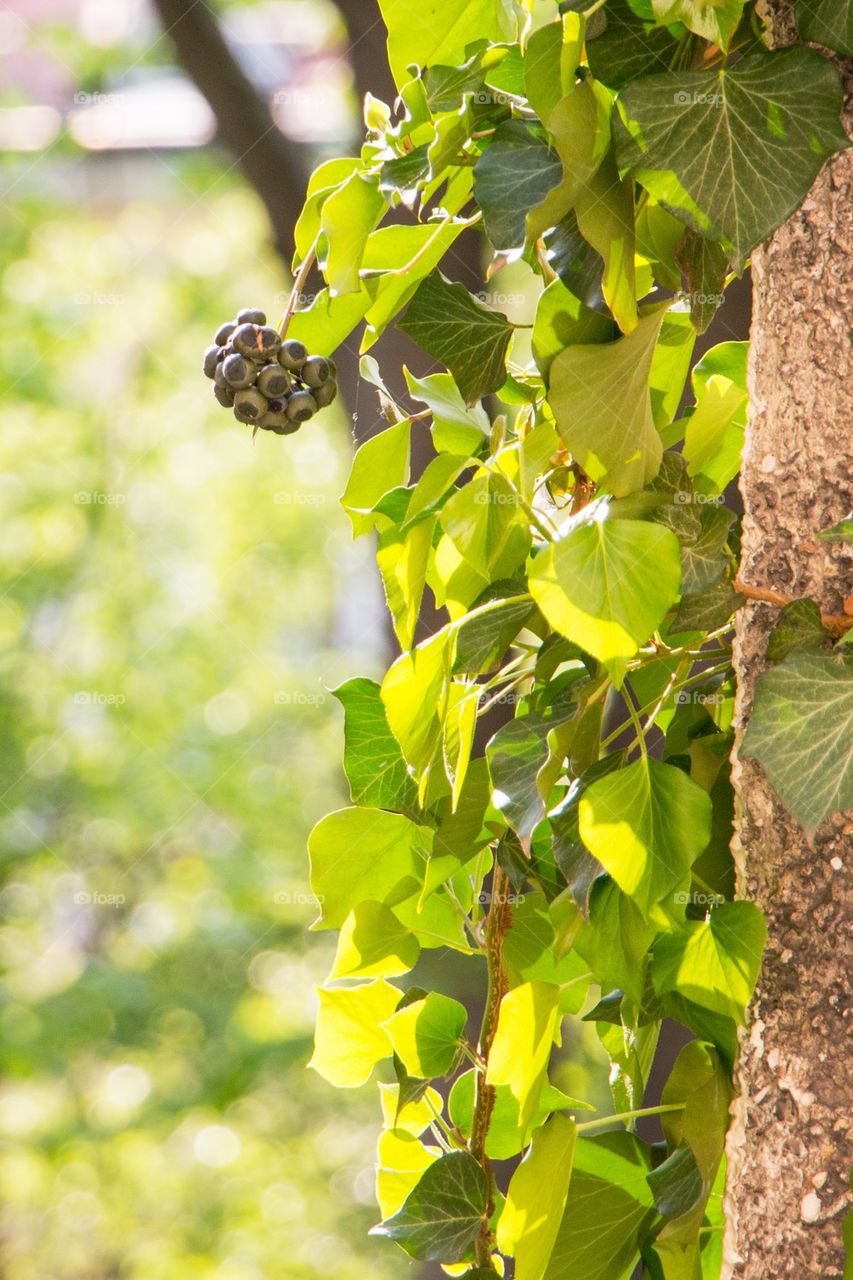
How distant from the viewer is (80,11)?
2184mm

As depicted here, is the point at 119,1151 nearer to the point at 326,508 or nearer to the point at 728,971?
the point at 326,508

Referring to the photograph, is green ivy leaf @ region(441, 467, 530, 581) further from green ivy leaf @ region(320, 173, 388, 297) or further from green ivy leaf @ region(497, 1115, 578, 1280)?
green ivy leaf @ region(497, 1115, 578, 1280)

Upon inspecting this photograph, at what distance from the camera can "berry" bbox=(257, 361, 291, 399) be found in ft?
1.63

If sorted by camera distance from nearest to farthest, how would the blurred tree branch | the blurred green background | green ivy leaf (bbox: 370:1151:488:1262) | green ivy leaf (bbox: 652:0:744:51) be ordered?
green ivy leaf (bbox: 652:0:744:51) < green ivy leaf (bbox: 370:1151:488:1262) < the blurred tree branch < the blurred green background

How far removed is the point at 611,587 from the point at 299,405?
0.22 meters

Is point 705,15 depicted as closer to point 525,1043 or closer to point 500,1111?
point 525,1043

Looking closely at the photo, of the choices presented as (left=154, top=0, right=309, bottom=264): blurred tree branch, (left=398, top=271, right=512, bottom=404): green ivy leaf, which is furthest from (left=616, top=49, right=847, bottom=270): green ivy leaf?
(left=154, top=0, right=309, bottom=264): blurred tree branch

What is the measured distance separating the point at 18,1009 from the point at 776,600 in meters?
2.13

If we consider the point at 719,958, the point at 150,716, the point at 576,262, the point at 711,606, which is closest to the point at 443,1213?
the point at 719,958

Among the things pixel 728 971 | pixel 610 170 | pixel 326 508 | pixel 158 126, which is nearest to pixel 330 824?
pixel 728 971

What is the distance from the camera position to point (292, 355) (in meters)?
0.50

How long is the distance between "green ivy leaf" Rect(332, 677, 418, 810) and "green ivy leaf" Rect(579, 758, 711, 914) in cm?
13

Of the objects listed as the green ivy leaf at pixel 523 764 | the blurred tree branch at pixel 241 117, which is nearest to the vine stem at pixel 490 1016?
the green ivy leaf at pixel 523 764

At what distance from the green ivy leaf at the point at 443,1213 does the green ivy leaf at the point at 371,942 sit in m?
0.08
